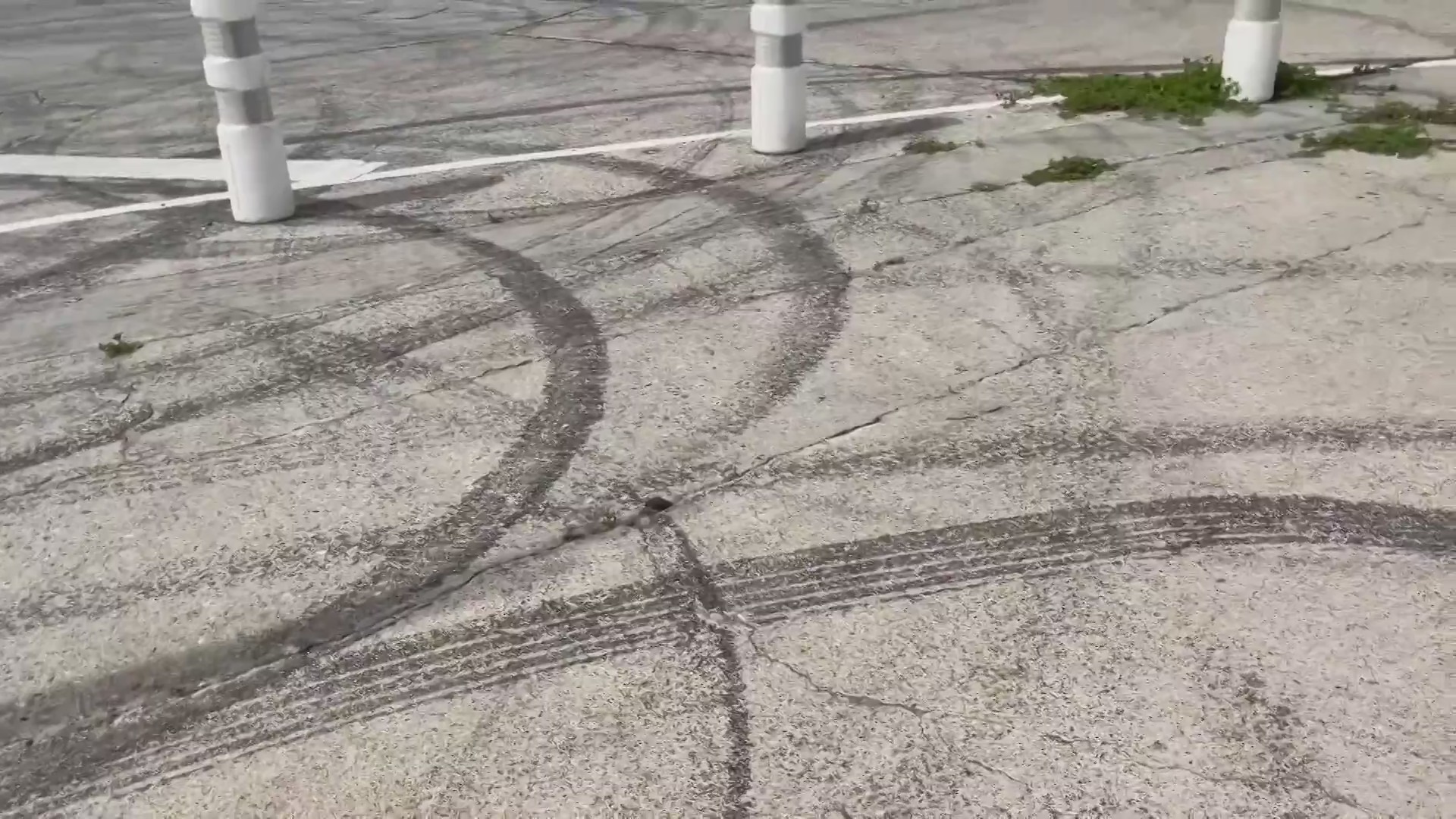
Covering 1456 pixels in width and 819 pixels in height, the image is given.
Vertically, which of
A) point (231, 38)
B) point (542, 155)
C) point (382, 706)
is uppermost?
point (231, 38)

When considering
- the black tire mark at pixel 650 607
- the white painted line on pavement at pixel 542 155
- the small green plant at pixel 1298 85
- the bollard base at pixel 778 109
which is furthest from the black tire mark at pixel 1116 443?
the small green plant at pixel 1298 85

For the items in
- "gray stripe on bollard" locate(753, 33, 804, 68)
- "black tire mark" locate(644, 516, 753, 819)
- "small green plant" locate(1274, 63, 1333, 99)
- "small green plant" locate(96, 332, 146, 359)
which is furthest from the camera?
"small green plant" locate(1274, 63, 1333, 99)

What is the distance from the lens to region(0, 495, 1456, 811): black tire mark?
2.96m

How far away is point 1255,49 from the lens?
790cm

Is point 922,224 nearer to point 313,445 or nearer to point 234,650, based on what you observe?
point 313,445

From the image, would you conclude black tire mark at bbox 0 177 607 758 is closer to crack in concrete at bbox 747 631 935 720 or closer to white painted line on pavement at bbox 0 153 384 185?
crack in concrete at bbox 747 631 935 720

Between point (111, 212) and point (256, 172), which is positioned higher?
point (256, 172)

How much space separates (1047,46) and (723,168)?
15.4ft

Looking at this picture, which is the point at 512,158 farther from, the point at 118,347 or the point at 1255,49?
the point at 1255,49

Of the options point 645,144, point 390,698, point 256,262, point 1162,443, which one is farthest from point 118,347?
point 1162,443

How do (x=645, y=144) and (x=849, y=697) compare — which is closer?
(x=849, y=697)

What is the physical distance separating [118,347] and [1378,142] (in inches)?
250

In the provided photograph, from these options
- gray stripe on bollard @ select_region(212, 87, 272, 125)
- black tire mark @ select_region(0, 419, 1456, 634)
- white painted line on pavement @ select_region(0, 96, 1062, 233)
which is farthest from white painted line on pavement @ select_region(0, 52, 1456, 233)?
black tire mark @ select_region(0, 419, 1456, 634)

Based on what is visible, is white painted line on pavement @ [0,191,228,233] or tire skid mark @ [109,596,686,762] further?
white painted line on pavement @ [0,191,228,233]
